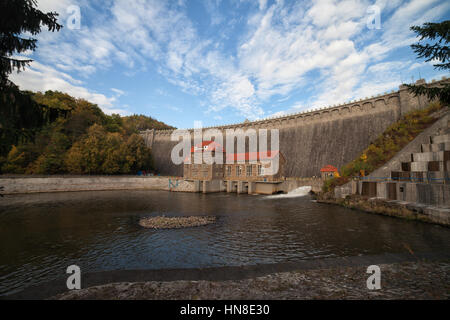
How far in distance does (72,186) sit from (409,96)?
224 feet

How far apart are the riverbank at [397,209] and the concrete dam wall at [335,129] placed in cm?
1780

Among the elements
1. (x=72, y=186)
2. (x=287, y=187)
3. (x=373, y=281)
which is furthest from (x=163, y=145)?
(x=373, y=281)

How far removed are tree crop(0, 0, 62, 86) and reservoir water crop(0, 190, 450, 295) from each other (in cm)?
860

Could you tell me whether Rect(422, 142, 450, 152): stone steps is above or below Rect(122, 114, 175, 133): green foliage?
below

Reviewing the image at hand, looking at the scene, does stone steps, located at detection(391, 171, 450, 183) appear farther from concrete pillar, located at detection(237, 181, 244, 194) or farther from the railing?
concrete pillar, located at detection(237, 181, 244, 194)

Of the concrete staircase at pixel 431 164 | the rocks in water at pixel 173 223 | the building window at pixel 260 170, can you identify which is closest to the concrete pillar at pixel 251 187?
the building window at pixel 260 170

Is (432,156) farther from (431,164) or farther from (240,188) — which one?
(240,188)

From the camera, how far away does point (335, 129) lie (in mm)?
47250

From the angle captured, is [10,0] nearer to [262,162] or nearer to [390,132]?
[262,162]

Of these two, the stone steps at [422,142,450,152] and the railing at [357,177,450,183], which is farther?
the stone steps at [422,142,450,152]

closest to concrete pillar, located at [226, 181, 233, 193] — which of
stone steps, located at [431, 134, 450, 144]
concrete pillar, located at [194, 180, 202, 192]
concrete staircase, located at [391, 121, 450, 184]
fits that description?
concrete pillar, located at [194, 180, 202, 192]

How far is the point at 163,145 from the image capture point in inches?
3199

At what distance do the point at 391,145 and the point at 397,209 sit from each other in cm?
1591

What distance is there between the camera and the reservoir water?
1084 cm
